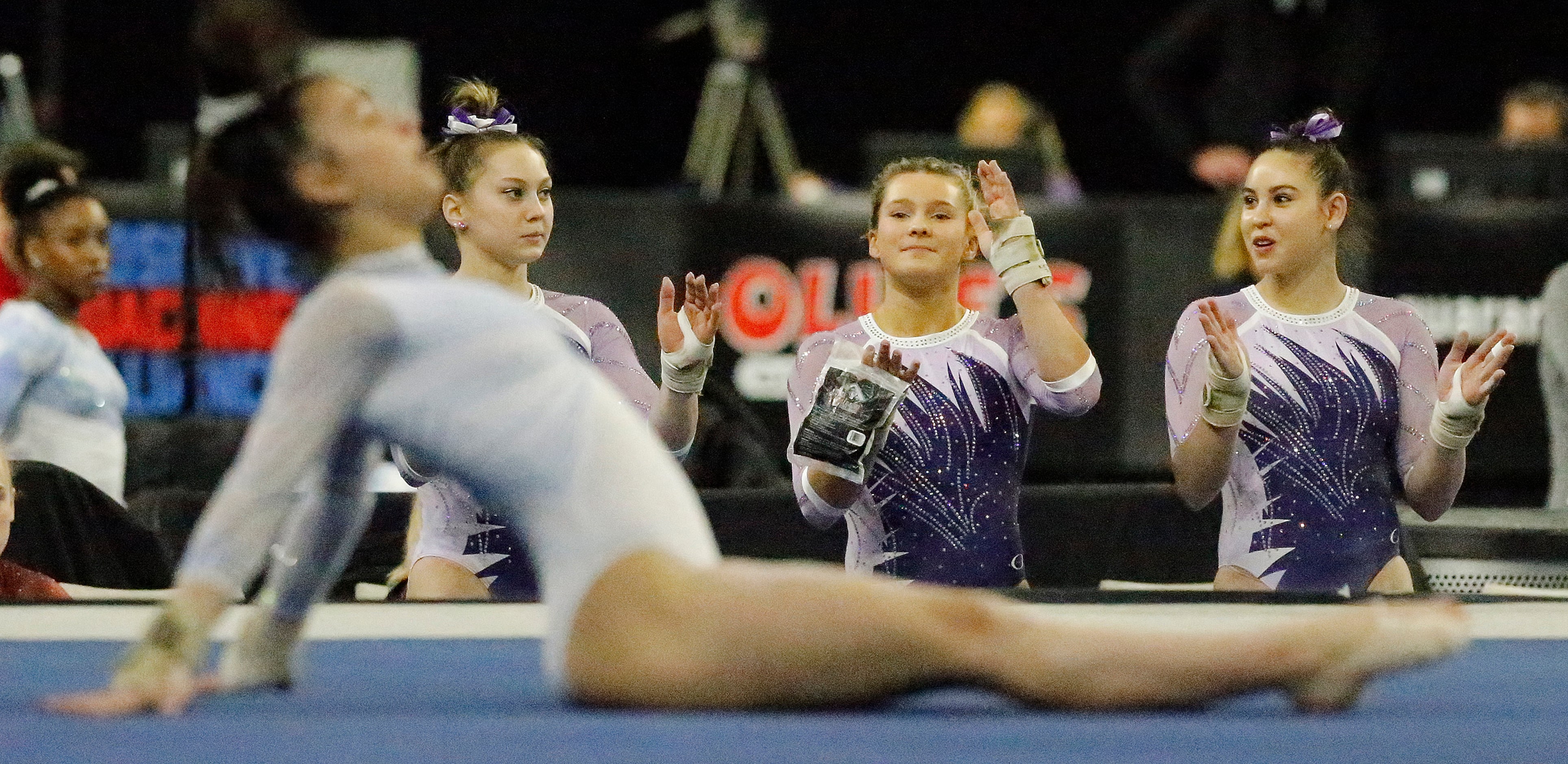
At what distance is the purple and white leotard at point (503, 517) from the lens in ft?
13.3

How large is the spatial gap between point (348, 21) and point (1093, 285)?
14.0 feet

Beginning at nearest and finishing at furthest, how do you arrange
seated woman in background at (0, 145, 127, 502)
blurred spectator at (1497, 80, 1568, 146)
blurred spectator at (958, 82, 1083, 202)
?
seated woman in background at (0, 145, 127, 502)
blurred spectator at (958, 82, 1083, 202)
blurred spectator at (1497, 80, 1568, 146)

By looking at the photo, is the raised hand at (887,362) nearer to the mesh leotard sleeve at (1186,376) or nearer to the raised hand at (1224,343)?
the raised hand at (1224,343)

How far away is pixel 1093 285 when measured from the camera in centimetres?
681

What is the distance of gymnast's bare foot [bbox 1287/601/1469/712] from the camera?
2211 millimetres

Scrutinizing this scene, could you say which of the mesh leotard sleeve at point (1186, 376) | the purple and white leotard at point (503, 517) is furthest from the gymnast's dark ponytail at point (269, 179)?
the mesh leotard sleeve at point (1186, 376)

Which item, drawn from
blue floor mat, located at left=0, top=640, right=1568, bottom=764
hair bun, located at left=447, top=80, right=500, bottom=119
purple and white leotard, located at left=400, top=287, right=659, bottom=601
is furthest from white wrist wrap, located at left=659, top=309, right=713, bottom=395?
blue floor mat, located at left=0, top=640, right=1568, bottom=764

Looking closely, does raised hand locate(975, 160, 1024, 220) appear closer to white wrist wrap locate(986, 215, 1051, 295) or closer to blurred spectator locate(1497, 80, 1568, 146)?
white wrist wrap locate(986, 215, 1051, 295)

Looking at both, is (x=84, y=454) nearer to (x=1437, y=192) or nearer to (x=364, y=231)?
(x=364, y=231)

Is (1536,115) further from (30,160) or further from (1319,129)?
(30,160)

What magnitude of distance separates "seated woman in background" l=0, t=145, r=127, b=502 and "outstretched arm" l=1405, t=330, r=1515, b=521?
3.01 meters

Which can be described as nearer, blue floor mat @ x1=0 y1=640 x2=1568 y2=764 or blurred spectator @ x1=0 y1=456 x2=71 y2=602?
blue floor mat @ x1=0 y1=640 x2=1568 y2=764

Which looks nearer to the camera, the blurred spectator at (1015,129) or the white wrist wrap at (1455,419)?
the white wrist wrap at (1455,419)

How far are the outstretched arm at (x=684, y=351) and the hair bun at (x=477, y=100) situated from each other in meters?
0.62
